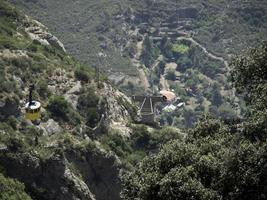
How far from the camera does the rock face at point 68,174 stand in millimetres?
51487

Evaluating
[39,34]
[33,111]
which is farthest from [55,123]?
[39,34]

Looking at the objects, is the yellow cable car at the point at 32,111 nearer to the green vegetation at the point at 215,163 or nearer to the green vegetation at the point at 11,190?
the green vegetation at the point at 11,190

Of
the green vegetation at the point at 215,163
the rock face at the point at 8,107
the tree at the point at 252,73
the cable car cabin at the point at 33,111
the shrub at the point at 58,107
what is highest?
the tree at the point at 252,73

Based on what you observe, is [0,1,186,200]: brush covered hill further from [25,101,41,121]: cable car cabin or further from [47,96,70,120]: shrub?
[25,101,41,121]: cable car cabin

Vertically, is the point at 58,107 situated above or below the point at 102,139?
above

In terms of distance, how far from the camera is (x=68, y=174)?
5416 centimetres

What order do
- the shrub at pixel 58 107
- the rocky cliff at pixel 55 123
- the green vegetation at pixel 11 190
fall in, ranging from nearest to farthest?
the green vegetation at pixel 11 190, the rocky cliff at pixel 55 123, the shrub at pixel 58 107

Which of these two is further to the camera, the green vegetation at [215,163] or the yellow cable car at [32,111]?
the yellow cable car at [32,111]

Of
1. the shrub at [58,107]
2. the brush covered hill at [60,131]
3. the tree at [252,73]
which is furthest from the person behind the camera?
the shrub at [58,107]

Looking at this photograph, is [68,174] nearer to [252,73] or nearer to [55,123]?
[55,123]

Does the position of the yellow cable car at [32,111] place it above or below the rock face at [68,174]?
above

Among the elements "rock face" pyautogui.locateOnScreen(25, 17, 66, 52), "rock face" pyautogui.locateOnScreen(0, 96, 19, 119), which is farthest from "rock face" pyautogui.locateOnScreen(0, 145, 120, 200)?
"rock face" pyautogui.locateOnScreen(25, 17, 66, 52)

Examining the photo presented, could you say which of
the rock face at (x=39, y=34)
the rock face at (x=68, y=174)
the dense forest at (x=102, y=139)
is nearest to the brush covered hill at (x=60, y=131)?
the rock face at (x=68, y=174)

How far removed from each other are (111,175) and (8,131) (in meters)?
12.1
